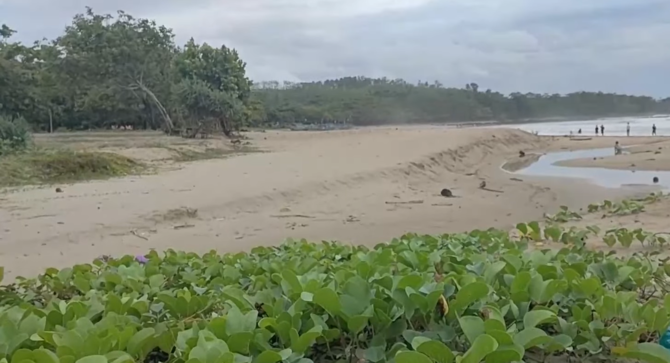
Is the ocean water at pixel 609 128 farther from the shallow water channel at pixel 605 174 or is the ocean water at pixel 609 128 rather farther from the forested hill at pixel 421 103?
the shallow water channel at pixel 605 174

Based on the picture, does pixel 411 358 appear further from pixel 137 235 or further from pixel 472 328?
pixel 137 235

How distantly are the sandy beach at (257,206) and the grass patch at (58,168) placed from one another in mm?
997

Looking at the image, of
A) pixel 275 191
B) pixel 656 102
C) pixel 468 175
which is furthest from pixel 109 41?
pixel 656 102

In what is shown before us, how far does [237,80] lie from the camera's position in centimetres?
2966

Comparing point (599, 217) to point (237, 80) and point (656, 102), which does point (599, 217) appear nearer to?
point (237, 80)

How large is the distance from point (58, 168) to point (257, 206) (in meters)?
5.04

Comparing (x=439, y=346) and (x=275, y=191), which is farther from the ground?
(x=439, y=346)

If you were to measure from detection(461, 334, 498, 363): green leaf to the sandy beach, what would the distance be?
5.30 metres

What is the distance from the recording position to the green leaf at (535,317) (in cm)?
127

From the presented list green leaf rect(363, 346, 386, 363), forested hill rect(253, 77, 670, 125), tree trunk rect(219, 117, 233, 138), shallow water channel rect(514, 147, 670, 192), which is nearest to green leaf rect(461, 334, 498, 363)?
green leaf rect(363, 346, 386, 363)

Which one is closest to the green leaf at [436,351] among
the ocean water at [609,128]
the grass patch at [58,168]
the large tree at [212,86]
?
the grass patch at [58,168]

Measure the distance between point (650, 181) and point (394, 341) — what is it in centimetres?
1658

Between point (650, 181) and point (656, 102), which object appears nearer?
point (650, 181)

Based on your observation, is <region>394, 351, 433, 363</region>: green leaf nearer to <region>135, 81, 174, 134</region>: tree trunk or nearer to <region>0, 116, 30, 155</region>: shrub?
<region>0, 116, 30, 155</region>: shrub
